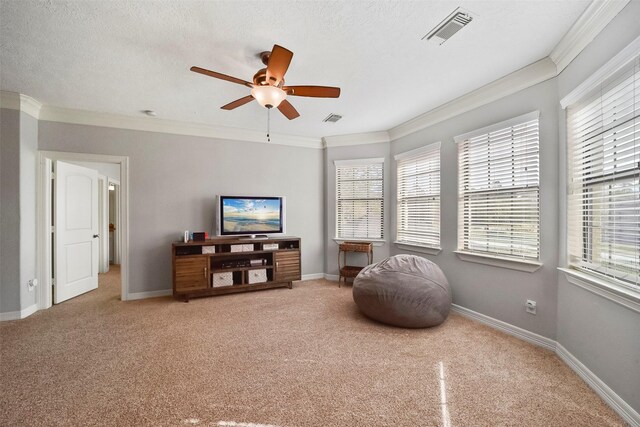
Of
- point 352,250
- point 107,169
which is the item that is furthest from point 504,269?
point 107,169

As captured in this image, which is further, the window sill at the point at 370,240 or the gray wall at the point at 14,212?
the window sill at the point at 370,240

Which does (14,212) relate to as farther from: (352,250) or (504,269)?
(504,269)

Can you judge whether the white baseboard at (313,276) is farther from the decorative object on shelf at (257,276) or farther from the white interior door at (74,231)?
the white interior door at (74,231)

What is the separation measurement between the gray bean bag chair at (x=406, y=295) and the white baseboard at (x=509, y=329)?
15.9 inches

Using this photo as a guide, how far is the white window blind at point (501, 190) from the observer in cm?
266

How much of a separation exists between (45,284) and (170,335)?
2.19 metres

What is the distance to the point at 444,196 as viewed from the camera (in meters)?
3.64

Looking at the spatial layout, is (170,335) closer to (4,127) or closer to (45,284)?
(45,284)

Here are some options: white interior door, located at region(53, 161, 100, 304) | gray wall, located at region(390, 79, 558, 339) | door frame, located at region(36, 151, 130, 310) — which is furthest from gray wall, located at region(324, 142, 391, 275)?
white interior door, located at region(53, 161, 100, 304)

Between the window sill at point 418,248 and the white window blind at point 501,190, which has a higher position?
the white window blind at point 501,190

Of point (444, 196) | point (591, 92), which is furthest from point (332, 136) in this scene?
point (591, 92)

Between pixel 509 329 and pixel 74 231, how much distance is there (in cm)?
570

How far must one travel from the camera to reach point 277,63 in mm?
1966

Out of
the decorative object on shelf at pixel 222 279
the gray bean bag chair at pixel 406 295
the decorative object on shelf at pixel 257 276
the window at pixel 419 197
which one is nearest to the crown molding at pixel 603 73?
the window at pixel 419 197
